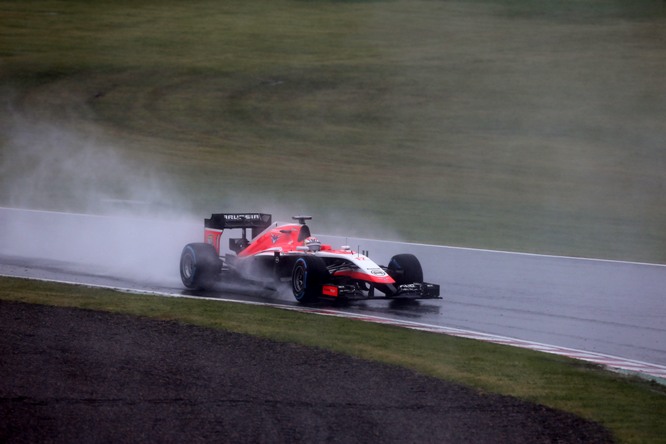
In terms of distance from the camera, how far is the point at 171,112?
3144 cm

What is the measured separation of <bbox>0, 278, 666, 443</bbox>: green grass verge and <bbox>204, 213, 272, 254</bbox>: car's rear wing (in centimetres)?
222

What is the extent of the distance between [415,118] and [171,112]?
8080mm

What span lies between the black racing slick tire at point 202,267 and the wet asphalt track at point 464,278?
244 mm

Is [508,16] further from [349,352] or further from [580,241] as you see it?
[349,352]

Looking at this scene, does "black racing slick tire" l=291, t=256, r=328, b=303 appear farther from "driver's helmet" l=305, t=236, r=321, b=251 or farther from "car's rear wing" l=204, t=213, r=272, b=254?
"car's rear wing" l=204, t=213, r=272, b=254

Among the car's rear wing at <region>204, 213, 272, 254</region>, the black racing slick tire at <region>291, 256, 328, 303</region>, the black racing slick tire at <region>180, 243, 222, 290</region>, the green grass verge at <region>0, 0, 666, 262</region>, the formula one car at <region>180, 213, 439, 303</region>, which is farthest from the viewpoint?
the green grass verge at <region>0, 0, 666, 262</region>

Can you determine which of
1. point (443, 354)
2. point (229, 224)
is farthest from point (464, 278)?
point (443, 354)

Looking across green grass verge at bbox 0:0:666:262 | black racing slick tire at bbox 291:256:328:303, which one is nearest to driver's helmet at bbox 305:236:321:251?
black racing slick tire at bbox 291:256:328:303

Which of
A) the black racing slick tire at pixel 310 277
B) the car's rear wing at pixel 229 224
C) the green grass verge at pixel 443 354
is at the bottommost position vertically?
the green grass verge at pixel 443 354

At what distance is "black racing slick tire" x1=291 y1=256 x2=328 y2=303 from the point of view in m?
13.0

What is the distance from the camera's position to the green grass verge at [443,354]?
7926mm

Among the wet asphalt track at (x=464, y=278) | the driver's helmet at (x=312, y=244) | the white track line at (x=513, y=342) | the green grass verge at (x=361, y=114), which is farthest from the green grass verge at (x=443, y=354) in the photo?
the green grass verge at (x=361, y=114)

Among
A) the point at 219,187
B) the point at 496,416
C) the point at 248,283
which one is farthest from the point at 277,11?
the point at 496,416

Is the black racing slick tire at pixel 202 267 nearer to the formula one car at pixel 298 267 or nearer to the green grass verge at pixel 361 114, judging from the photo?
the formula one car at pixel 298 267
